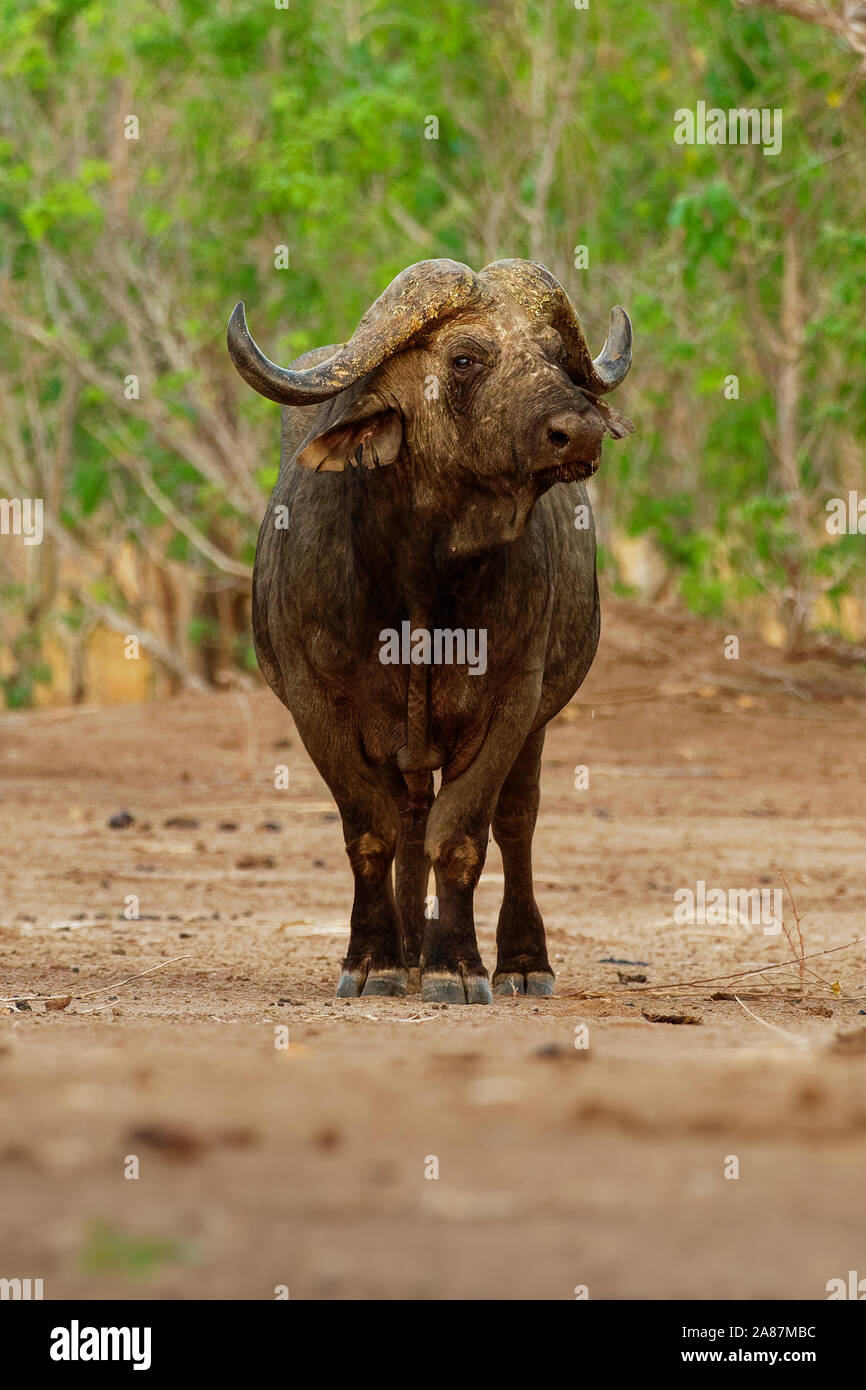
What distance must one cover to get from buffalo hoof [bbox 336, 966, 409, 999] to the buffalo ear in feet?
5.53

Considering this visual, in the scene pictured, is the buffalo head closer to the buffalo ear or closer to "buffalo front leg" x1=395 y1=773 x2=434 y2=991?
the buffalo ear

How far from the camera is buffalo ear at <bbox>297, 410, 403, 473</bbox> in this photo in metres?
6.19

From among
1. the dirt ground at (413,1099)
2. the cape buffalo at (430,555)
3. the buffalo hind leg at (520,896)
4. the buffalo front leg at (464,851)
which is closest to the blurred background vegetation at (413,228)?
the dirt ground at (413,1099)

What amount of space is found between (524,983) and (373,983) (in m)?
0.82

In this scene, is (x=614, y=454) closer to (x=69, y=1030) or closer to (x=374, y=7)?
(x=374, y=7)

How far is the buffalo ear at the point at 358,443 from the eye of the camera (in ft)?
20.3

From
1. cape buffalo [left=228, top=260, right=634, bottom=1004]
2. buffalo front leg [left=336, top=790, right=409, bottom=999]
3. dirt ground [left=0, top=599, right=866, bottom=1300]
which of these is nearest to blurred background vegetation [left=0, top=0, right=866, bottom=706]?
dirt ground [left=0, top=599, right=866, bottom=1300]

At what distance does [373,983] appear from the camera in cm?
656

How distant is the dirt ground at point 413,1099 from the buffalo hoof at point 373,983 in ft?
0.49

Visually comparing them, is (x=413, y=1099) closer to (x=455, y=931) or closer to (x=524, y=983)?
(x=455, y=931)

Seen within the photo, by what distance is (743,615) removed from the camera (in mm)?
33250

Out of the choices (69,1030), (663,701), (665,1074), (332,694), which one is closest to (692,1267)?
(665,1074)

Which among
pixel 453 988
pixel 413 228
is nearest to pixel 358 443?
pixel 453 988

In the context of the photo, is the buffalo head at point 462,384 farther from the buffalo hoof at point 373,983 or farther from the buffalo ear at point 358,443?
the buffalo hoof at point 373,983
